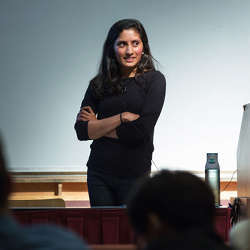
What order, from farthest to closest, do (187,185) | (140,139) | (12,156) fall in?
(12,156) < (140,139) < (187,185)

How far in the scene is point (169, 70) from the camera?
485cm

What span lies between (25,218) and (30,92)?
7.61 feet

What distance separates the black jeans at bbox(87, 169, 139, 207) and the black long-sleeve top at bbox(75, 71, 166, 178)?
0.10 feet

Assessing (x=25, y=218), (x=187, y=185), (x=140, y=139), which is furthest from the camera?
(x=140, y=139)

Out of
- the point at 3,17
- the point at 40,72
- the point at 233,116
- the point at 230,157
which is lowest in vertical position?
the point at 230,157

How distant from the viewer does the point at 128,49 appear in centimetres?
309

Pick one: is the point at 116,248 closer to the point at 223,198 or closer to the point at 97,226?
the point at 97,226

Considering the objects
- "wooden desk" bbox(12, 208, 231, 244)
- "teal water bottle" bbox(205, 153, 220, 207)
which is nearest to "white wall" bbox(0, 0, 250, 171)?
"teal water bottle" bbox(205, 153, 220, 207)

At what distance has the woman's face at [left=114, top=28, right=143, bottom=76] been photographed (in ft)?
10.2

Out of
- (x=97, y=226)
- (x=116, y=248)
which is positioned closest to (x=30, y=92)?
(x=97, y=226)

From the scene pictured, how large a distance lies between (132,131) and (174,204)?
1707 millimetres

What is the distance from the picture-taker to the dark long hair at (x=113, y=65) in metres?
3.11

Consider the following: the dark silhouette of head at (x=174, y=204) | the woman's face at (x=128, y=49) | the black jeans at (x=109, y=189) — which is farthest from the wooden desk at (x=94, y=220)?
the dark silhouette of head at (x=174, y=204)

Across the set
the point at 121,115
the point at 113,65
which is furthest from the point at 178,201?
the point at 113,65
